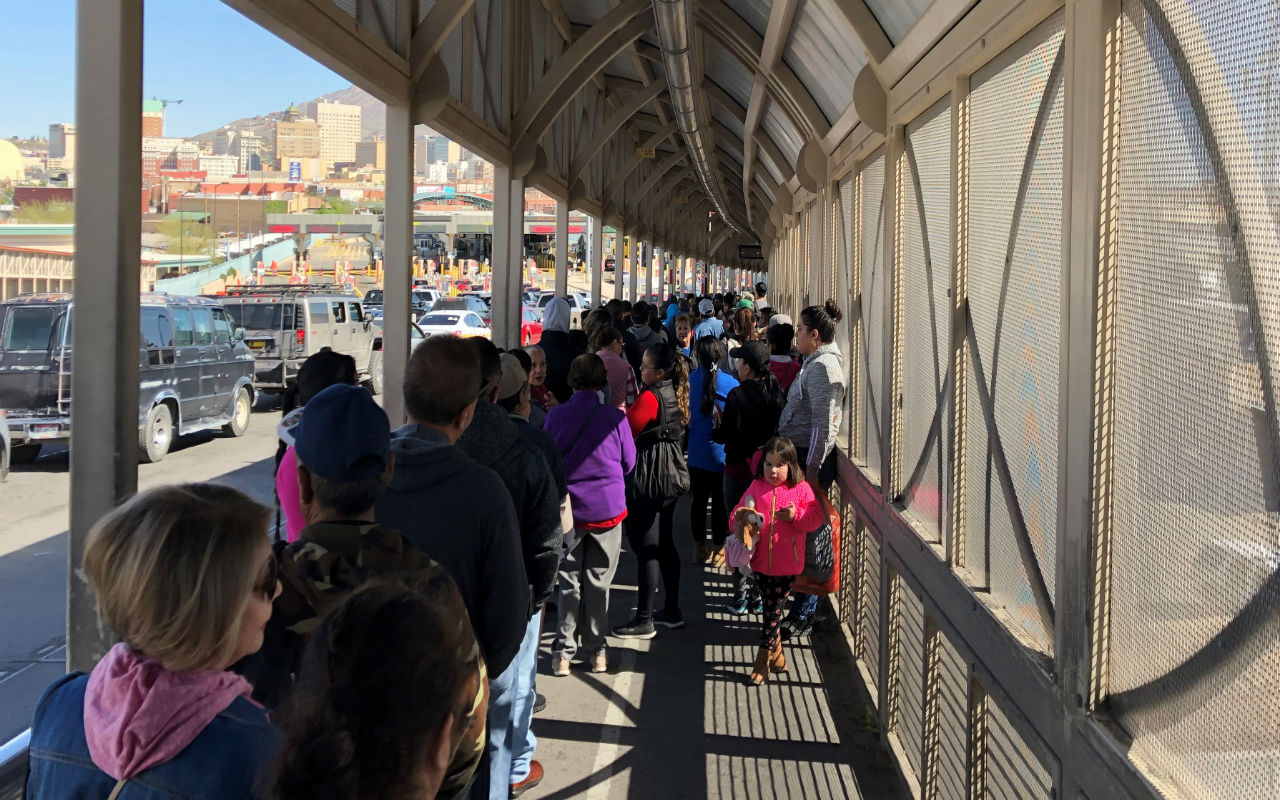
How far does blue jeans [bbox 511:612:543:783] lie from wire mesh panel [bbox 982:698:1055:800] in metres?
1.87

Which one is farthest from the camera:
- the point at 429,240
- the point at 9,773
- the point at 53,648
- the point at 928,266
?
the point at 429,240

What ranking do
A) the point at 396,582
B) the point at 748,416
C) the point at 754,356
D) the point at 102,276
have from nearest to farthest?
the point at 396,582
the point at 102,276
the point at 754,356
the point at 748,416

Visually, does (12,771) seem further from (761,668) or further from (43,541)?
(43,541)

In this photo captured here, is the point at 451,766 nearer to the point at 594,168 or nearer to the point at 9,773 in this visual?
the point at 9,773

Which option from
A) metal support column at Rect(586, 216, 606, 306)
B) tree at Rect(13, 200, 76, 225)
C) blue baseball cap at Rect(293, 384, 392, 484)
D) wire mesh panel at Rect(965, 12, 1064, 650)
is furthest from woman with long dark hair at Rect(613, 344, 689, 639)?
tree at Rect(13, 200, 76, 225)

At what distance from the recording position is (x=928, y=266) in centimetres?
529

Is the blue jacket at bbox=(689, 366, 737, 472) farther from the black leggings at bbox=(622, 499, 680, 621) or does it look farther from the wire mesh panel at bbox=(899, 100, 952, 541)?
the wire mesh panel at bbox=(899, 100, 952, 541)

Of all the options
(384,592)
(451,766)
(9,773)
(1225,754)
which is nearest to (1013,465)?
(1225,754)

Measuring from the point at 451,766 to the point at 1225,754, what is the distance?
5.25ft

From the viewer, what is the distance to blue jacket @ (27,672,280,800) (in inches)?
66.3

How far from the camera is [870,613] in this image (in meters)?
6.56

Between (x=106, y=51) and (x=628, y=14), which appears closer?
(x=106, y=51)

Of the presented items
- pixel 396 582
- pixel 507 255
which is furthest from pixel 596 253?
pixel 396 582

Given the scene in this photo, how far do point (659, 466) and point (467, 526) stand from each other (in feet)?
13.4
